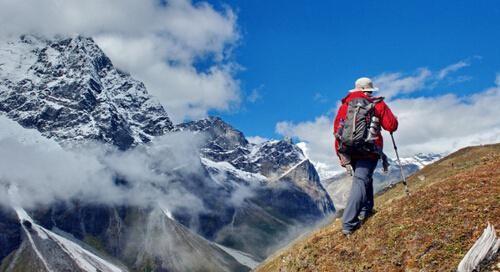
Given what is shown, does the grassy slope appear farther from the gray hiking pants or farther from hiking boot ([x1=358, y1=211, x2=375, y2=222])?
the gray hiking pants

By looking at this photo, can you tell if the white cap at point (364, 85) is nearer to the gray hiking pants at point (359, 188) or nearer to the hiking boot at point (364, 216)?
the gray hiking pants at point (359, 188)

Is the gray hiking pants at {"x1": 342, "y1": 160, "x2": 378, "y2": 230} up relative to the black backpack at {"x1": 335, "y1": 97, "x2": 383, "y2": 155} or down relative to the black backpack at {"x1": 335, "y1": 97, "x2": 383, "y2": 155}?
down

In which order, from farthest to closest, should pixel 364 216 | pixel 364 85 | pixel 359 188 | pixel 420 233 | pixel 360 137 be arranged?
pixel 364 216 < pixel 364 85 < pixel 359 188 < pixel 360 137 < pixel 420 233

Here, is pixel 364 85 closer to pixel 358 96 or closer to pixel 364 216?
pixel 358 96

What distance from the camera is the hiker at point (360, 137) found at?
1830 cm

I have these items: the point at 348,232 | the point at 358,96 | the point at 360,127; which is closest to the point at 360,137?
the point at 360,127

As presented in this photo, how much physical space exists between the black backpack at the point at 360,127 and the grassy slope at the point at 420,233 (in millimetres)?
2976

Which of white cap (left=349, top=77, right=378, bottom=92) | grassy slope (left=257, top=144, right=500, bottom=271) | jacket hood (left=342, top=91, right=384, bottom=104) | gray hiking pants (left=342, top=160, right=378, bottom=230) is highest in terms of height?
white cap (left=349, top=77, right=378, bottom=92)

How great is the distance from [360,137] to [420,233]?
3.87 metres

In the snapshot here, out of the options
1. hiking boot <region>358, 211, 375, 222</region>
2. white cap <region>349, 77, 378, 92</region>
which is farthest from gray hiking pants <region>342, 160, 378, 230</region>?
white cap <region>349, 77, 378, 92</region>

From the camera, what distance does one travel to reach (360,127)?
18250 millimetres

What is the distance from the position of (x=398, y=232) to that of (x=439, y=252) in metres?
2.28

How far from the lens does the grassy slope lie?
622 inches

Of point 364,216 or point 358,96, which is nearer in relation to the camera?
point 358,96
